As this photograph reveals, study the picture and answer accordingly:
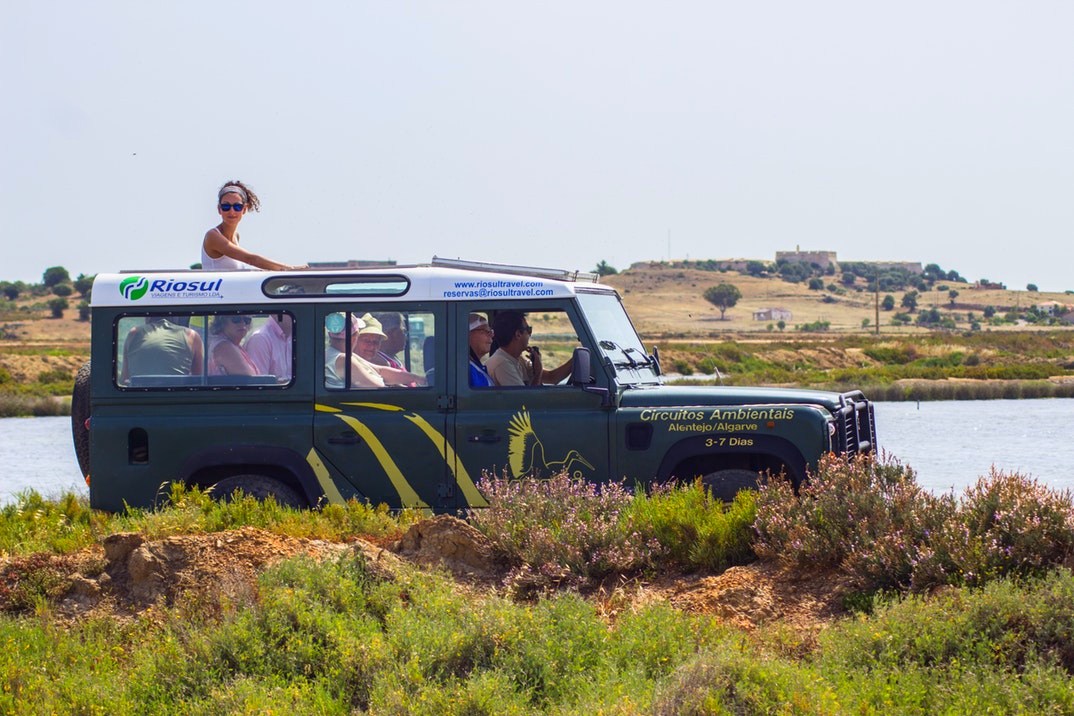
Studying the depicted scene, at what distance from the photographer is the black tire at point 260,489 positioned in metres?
9.50

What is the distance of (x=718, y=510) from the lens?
8117 millimetres

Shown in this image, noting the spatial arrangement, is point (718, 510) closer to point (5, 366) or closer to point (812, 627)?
point (812, 627)

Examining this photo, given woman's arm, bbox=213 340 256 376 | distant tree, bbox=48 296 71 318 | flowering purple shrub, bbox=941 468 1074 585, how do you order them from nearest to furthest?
flowering purple shrub, bbox=941 468 1074 585 < woman's arm, bbox=213 340 256 376 < distant tree, bbox=48 296 71 318

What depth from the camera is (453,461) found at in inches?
366

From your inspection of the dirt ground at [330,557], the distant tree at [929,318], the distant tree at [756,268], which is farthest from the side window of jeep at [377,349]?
the distant tree at [756,268]

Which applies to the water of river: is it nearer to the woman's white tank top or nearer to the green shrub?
the woman's white tank top

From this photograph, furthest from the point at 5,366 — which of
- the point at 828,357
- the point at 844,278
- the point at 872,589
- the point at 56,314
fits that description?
the point at 844,278

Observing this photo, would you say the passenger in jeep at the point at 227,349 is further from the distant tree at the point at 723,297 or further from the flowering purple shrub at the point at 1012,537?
the distant tree at the point at 723,297

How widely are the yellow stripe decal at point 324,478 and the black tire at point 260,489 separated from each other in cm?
26

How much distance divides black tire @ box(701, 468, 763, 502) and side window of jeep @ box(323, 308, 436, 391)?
204cm

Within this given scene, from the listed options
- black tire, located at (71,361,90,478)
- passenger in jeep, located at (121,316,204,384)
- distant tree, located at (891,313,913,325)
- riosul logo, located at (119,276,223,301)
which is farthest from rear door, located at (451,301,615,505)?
distant tree, located at (891,313,913,325)

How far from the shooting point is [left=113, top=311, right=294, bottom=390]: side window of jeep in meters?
9.48

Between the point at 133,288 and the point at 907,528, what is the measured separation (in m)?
5.41

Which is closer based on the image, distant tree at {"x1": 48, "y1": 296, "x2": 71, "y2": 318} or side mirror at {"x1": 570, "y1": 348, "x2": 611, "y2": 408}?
side mirror at {"x1": 570, "y1": 348, "x2": 611, "y2": 408}
